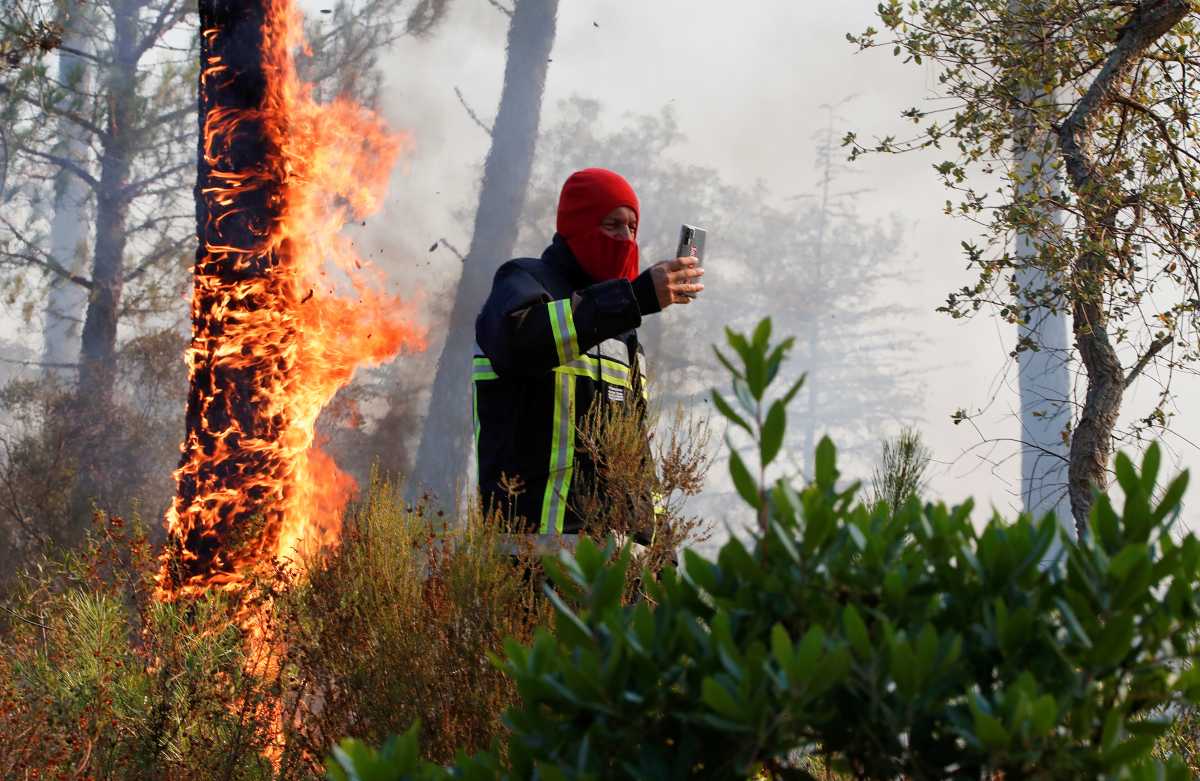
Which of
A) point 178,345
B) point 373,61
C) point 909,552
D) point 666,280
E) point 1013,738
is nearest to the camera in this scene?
point 1013,738

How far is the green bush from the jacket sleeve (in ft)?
5.90

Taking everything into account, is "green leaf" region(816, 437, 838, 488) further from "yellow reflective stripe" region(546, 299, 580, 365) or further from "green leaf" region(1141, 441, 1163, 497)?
"yellow reflective stripe" region(546, 299, 580, 365)

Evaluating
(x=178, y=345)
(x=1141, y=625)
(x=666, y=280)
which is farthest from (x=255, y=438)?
(x=178, y=345)

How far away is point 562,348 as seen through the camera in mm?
3082

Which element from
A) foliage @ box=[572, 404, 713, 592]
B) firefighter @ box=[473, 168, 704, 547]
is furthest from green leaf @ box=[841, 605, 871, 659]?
firefighter @ box=[473, 168, 704, 547]

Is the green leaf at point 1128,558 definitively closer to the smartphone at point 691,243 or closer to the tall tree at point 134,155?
the smartphone at point 691,243

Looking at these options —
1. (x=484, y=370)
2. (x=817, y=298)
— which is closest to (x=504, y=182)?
(x=484, y=370)

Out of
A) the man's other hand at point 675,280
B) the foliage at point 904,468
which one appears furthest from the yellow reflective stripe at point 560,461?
the foliage at point 904,468

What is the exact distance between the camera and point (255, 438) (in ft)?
17.9

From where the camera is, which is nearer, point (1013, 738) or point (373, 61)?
point (1013, 738)

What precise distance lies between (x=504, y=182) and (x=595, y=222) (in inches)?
421

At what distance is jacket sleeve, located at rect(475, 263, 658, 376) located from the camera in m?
3.09

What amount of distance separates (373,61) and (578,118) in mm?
10017

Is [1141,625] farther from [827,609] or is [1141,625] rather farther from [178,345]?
[178,345]
